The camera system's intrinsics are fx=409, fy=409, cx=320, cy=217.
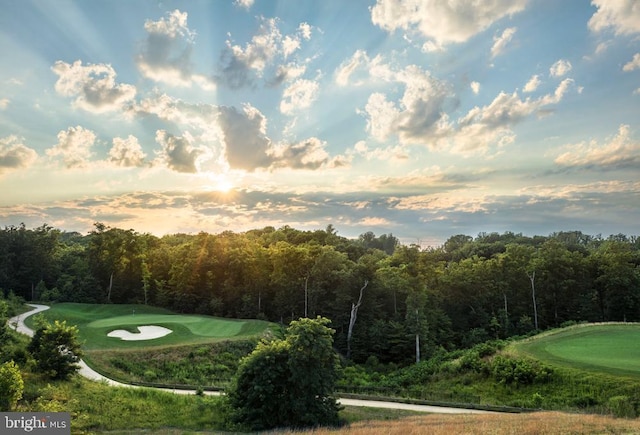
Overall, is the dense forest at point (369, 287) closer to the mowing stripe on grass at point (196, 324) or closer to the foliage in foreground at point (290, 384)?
the mowing stripe on grass at point (196, 324)

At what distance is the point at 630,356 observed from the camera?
26875 millimetres

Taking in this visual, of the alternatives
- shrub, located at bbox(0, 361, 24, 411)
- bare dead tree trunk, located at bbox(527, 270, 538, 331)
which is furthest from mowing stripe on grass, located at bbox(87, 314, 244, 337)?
bare dead tree trunk, located at bbox(527, 270, 538, 331)

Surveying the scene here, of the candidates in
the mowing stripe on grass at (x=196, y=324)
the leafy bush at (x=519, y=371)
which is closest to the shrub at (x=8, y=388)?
the mowing stripe on grass at (x=196, y=324)

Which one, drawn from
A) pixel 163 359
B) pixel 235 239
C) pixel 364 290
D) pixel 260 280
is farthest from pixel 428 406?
pixel 235 239

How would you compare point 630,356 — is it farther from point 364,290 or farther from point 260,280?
point 260,280

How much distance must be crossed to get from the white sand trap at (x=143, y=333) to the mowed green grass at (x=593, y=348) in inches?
1150

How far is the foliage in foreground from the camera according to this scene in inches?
710

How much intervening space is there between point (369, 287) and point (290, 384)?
113 feet

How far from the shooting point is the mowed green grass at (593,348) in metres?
25.1

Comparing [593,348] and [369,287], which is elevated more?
[369,287]

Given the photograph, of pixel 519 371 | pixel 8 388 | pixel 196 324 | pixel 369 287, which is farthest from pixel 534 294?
pixel 8 388

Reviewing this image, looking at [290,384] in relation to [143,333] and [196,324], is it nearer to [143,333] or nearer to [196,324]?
[143,333]

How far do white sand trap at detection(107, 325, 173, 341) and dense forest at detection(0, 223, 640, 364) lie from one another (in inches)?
675

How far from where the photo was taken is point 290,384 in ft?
62.0
